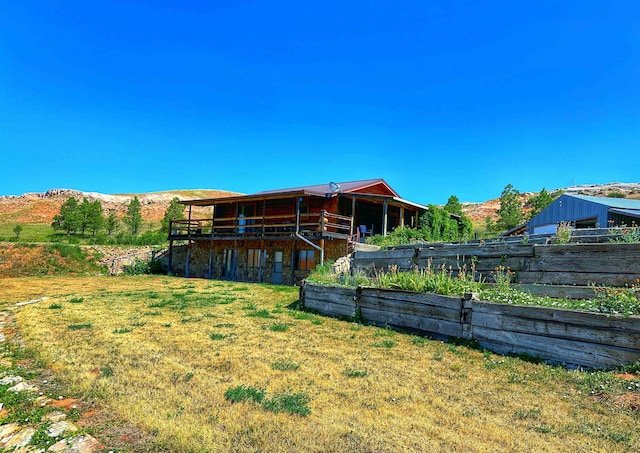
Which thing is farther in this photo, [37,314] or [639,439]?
[37,314]

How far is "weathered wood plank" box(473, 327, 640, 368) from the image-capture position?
16.1ft

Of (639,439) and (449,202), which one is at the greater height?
(449,202)

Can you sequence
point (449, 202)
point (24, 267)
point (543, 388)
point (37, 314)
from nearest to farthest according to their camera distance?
point (543, 388), point (37, 314), point (24, 267), point (449, 202)

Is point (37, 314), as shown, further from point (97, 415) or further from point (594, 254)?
point (594, 254)

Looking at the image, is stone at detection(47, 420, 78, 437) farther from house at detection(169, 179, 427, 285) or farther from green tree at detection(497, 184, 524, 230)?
green tree at detection(497, 184, 524, 230)

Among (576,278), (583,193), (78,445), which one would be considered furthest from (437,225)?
(583,193)

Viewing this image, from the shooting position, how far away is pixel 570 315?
5367mm

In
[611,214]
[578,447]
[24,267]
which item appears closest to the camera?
[578,447]

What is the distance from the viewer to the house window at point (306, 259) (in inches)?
797

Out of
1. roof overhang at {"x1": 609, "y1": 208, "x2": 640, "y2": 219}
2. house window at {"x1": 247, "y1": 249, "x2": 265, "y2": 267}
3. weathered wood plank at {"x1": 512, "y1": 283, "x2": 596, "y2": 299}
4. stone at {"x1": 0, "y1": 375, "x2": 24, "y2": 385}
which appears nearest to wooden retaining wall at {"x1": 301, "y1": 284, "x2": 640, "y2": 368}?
weathered wood plank at {"x1": 512, "y1": 283, "x2": 596, "y2": 299}

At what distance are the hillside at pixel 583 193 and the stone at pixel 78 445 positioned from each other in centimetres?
6486

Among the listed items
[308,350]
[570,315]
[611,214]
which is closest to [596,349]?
[570,315]

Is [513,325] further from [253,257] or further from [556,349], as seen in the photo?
[253,257]

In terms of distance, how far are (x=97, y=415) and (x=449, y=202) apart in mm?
42742
